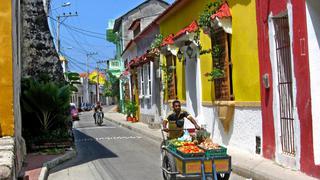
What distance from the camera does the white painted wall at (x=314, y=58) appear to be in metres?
9.34

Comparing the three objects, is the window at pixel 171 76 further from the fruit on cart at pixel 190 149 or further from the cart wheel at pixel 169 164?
the fruit on cart at pixel 190 149

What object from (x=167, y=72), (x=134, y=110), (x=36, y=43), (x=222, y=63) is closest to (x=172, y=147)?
(x=222, y=63)

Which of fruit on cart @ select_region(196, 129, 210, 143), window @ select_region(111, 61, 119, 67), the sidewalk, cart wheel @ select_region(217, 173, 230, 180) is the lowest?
the sidewalk

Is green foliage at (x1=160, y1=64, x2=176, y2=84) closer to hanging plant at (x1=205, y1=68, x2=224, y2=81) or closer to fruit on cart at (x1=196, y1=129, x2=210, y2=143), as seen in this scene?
hanging plant at (x1=205, y1=68, x2=224, y2=81)

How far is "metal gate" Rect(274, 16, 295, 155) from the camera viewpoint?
35.4ft

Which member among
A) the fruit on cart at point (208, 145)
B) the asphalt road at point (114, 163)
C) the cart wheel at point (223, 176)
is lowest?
the asphalt road at point (114, 163)

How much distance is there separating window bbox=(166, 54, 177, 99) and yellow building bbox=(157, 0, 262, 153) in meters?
1.98

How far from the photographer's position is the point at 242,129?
13.7 metres

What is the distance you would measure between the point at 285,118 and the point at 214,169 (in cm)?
337

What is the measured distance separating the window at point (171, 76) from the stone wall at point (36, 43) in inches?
255

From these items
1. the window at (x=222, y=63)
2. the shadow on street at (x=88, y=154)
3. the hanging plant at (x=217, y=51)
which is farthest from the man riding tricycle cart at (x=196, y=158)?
the hanging plant at (x=217, y=51)

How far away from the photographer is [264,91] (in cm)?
1195

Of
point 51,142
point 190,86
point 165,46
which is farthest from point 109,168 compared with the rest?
point 165,46

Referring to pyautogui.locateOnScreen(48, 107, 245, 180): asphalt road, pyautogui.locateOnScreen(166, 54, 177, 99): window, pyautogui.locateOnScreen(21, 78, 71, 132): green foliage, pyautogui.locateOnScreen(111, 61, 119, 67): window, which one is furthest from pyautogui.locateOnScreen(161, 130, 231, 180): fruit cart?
pyautogui.locateOnScreen(111, 61, 119, 67): window
